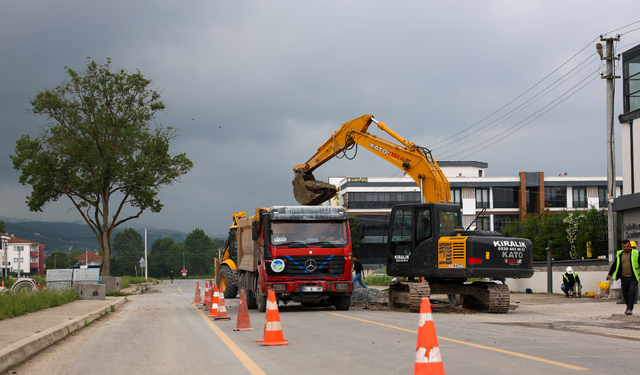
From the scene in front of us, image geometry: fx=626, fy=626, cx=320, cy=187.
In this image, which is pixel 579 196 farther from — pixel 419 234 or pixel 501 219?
pixel 419 234

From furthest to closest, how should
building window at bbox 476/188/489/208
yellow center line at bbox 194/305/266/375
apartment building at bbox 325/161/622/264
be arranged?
building window at bbox 476/188/489/208 < apartment building at bbox 325/161/622/264 < yellow center line at bbox 194/305/266/375

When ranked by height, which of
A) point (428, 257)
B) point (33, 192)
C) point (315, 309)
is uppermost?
point (33, 192)

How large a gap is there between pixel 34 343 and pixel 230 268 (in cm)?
1614

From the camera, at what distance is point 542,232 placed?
41250 millimetres

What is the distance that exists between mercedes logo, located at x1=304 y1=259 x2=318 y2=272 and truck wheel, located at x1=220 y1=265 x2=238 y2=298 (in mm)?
8321

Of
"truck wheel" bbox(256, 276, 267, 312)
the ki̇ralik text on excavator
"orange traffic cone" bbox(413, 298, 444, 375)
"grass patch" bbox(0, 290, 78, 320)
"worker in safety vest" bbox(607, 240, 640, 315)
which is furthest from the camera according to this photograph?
"truck wheel" bbox(256, 276, 267, 312)

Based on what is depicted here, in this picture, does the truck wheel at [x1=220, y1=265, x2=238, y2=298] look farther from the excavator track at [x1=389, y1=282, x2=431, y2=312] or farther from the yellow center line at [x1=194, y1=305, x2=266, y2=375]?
the yellow center line at [x1=194, y1=305, x2=266, y2=375]

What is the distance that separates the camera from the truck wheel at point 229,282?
2545 centimetres

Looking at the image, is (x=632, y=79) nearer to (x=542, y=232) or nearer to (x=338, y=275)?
(x=338, y=275)

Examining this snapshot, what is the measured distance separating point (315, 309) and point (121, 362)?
35.2 ft

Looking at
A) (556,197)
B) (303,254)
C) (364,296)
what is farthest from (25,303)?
(556,197)

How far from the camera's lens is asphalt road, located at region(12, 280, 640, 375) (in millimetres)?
7578

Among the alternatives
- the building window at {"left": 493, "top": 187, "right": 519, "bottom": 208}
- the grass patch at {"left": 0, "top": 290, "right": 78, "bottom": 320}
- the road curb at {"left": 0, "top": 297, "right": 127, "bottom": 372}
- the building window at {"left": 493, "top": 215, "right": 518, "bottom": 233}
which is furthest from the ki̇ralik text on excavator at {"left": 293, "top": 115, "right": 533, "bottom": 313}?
the building window at {"left": 493, "top": 187, "right": 519, "bottom": 208}

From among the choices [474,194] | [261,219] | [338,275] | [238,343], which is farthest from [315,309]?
[474,194]
